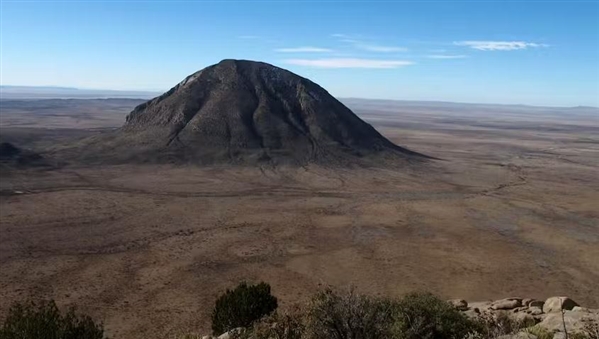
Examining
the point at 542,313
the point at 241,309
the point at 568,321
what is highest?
the point at 568,321

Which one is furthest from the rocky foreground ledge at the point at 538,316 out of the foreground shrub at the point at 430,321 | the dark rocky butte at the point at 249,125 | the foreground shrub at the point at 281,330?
the dark rocky butte at the point at 249,125

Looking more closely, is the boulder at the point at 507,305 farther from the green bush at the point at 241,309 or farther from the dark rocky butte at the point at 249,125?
the dark rocky butte at the point at 249,125

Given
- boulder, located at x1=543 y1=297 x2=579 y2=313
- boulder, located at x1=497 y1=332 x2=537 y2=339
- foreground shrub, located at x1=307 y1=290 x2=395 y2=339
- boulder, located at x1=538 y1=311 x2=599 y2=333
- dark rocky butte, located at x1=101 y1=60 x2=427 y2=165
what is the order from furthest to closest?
dark rocky butte, located at x1=101 y1=60 x2=427 y2=165 < boulder, located at x1=543 y1=297 x2=579 y2=313 < boulder, located at x1=538 y1=311 x2=599 y2=333 < foreground shrub, located at x1=307 y1=290 x2=395 y2=339 < boulder, located at x1=497 y1=332 x2=537 y2=339

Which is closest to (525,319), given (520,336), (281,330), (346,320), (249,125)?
(520,336)

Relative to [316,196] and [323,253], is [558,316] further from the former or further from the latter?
[316,196]

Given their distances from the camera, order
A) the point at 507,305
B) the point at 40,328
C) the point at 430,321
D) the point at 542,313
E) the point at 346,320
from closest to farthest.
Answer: the point at 346,320 → the point at 40,328 → the point at 430,321 → the point at 542,313 → the point at 507,305

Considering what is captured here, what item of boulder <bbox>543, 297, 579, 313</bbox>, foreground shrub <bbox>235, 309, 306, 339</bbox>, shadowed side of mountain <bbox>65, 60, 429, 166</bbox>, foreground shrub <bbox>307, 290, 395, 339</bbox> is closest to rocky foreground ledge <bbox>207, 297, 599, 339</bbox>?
boulder <bbox>543, 297, 579, 313</bbox>

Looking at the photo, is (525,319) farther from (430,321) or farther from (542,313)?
(430,321)

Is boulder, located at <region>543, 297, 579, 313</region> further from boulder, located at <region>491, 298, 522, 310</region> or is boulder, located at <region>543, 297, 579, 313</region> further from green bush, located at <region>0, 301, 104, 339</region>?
green bush, located at <region>0, 301, 104, 339</region>
